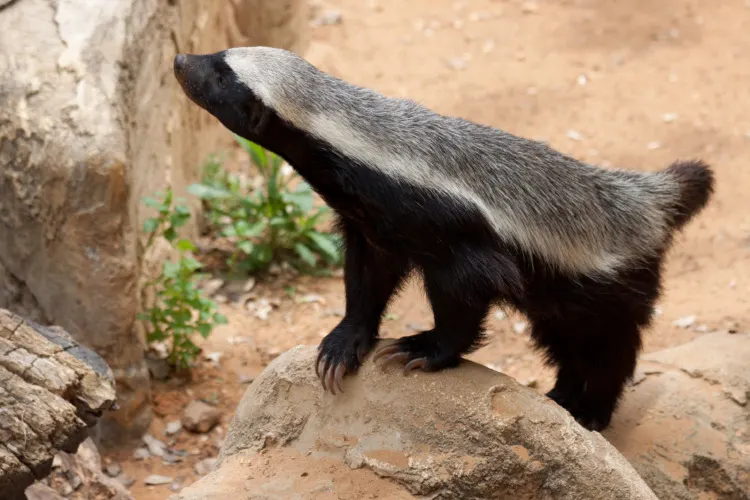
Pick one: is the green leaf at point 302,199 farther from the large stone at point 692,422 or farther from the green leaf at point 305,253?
the large stone at point 692,422

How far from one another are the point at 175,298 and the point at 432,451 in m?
2.60

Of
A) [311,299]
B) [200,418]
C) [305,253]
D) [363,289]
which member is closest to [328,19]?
[305,253]

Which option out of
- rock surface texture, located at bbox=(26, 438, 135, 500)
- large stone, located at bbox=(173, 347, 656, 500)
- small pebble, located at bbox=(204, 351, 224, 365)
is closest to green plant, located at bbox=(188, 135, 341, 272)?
small pebble, located at bbox=(204, 351, 224, 365)

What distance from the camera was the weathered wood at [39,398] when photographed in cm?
351

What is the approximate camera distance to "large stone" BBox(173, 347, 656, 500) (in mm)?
3416

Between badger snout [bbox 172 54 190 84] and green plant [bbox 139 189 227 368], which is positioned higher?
badger snout [bbox 172 54 190 84]

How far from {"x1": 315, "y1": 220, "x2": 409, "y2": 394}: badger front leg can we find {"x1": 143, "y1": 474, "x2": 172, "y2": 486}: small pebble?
67.2 inches

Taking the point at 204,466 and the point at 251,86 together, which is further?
the point at 204,466

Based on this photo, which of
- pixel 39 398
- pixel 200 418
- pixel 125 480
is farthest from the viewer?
pixel 200 418

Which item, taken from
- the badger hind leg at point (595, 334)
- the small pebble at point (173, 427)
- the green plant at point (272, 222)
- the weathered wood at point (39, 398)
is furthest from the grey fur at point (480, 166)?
the green plant at point (272, 222)

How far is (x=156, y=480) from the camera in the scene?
513cm

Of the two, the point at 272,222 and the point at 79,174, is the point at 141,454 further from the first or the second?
the point at 272,222

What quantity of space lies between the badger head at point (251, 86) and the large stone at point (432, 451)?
44.5 inches

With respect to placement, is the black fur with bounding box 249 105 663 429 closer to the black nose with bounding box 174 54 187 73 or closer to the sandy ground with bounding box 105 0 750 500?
the black nose with bounding box 174 54 187 73
